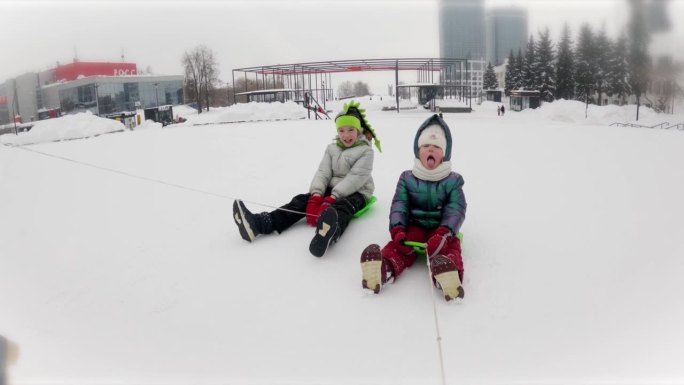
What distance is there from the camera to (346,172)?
298cm

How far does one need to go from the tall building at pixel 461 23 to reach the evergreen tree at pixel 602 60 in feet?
2.17

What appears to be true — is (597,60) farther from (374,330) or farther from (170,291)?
(170,291)

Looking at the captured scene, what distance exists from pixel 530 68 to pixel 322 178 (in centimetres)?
237

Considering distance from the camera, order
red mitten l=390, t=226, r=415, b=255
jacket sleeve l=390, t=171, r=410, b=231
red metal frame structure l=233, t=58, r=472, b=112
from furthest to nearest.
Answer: red metal frame structure l=233, t=58, r=472, b=112 < jacket sleeve l=390, t=171, r=410, b=231 < red mitten l=390, t=226, r=415, b=255

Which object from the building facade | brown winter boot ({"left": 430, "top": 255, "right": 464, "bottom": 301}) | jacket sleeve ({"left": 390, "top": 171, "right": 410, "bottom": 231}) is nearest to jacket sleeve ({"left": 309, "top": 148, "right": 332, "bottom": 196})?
jacket sleeve ({"left": 390, "top": 171, "right": 410, "bottom": 231})

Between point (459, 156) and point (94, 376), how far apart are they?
4269 millimetres

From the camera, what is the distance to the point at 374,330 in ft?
5.51

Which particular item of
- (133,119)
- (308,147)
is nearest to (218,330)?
(308,147)

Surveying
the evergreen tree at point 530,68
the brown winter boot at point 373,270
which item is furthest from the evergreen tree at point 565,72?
the brown winter boot at point 373,270

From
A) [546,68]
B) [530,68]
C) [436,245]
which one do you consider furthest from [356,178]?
[546,68]

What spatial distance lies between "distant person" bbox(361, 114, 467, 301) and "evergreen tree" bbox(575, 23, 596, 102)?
1180 mm

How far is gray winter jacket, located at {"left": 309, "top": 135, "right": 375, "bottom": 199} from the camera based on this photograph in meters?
2.84

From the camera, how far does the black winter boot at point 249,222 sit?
8.60 feet

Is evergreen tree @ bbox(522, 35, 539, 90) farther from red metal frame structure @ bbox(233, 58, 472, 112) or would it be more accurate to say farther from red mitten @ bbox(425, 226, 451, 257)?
red metal frame structure @ bbox(233, 58, 472, 112)
